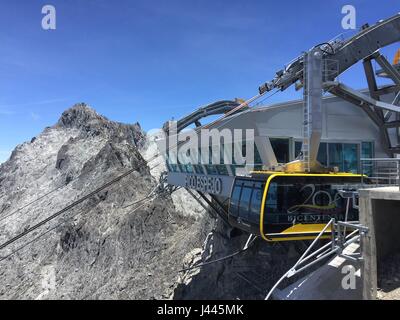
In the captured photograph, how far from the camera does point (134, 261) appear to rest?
3372cm

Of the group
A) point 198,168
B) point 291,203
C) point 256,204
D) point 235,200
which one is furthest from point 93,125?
point 291,203

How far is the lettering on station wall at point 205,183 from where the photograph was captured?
58.7 ft

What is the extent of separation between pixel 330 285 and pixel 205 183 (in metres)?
8.11

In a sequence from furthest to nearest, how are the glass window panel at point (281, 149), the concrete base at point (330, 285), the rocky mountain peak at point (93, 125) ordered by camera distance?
the rocky mountain peak at point (93, 125)
the glass window panel at point (281, 149)
the concrete base at point (330, 285)

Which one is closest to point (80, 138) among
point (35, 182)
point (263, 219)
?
point (35, 182)

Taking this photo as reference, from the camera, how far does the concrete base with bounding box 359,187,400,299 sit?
10.2 meters

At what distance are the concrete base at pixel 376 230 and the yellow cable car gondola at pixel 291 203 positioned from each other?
2.23m

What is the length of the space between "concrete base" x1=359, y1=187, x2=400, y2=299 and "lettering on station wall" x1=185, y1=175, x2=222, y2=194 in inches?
312

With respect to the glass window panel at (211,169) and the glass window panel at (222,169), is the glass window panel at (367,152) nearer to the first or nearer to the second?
the glass window panel at (222,169)

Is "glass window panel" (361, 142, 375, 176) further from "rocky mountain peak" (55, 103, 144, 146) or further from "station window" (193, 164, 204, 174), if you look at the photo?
"rocky mountain peak" (55, 103, 144, 146)

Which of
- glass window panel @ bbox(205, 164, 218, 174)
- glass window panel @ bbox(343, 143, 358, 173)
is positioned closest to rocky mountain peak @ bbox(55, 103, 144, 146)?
glass window panel @ bbox(205, 164, 218, 174)

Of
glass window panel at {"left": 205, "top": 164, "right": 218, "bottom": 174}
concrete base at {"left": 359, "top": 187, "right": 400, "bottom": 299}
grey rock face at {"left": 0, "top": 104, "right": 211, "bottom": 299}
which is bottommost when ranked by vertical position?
grey rock face at {"left": 0, "top": 104, "right": 211, "bottom": 299}

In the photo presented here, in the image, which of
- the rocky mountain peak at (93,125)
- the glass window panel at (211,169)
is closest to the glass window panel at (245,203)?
the glass window panel at (211,169)
